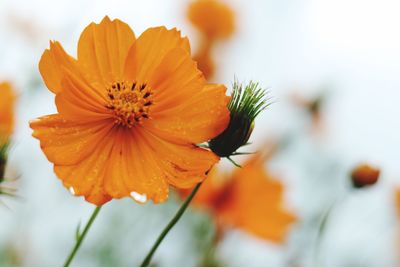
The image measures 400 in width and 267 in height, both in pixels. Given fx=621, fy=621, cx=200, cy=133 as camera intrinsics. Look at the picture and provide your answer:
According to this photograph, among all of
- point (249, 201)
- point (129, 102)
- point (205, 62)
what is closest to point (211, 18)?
point (205, 62)

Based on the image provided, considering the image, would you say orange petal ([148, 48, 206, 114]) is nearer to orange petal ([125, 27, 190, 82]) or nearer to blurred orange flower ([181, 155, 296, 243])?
→ orange petal ([125, 27, 190, 82])

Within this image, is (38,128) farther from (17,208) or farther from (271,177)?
(17,208)

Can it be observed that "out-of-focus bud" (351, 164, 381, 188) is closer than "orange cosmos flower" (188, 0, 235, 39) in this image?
Yes

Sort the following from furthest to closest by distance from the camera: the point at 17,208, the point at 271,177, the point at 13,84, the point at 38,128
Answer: the point at 17,208 → the point at 271,177 → the point at 13,84 → the point at 38,128

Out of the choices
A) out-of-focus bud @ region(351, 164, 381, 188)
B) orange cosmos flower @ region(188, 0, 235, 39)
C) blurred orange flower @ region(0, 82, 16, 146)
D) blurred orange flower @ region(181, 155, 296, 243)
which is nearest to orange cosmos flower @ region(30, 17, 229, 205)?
blurred orange flower @ region(0, 82, 16, 146)

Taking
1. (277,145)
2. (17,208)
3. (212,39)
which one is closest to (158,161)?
(277,145)

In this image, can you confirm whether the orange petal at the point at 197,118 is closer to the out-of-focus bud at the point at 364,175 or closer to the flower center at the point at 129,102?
the flower center at the point at 129,102

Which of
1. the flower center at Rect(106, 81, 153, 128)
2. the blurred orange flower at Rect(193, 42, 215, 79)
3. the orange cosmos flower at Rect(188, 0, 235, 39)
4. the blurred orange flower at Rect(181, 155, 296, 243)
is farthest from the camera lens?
the orange cosmos flower at Rect(188, 0, 235, 39)

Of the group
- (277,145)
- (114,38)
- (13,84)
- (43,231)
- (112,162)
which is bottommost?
(43,231)
